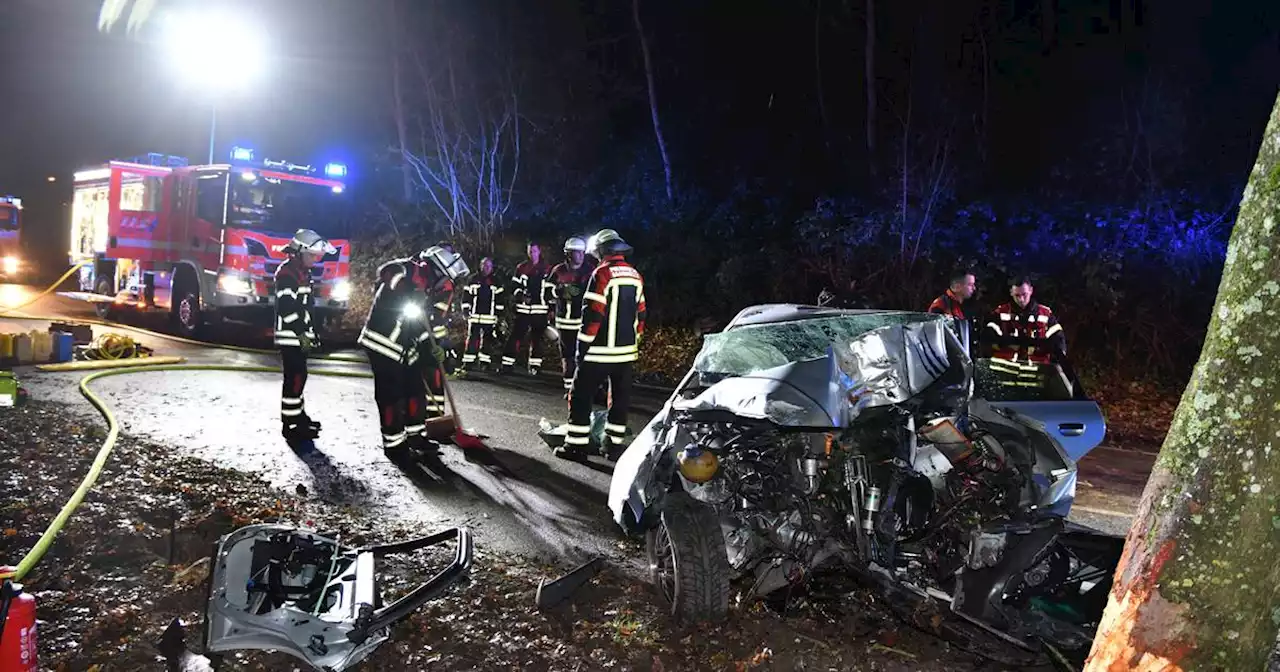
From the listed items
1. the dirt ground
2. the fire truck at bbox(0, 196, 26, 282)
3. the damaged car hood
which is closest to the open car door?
A: the damaged car hood

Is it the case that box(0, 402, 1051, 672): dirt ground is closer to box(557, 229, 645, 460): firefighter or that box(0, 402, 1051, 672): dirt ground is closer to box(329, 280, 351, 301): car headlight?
box(557, 229, 645, 460): firefighter

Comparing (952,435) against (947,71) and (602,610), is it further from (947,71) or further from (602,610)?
(947,71)

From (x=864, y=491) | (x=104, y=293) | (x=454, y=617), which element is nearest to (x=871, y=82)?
(x=864, y=491)

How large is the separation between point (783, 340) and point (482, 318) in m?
7.92

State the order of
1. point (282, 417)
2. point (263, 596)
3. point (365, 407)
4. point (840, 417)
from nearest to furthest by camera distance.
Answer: point (263, 596) < point (840, 417) < point (282, 417) < point (365, 407)

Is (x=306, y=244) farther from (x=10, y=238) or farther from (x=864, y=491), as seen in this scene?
(x=10, y=238)

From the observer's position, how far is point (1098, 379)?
1128 centimetres

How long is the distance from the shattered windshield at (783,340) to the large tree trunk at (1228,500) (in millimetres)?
1776

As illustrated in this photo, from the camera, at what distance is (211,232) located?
13.5 meters

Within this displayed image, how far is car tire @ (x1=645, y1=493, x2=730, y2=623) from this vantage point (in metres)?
3.79

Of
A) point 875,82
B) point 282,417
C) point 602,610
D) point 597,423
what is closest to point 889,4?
point 875,82

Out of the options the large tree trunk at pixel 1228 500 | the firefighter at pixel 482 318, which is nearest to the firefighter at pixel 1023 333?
the large tree trunk at pixel 1228 500

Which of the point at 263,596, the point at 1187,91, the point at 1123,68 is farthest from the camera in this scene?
the point at 1123,68

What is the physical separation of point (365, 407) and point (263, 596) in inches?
216
